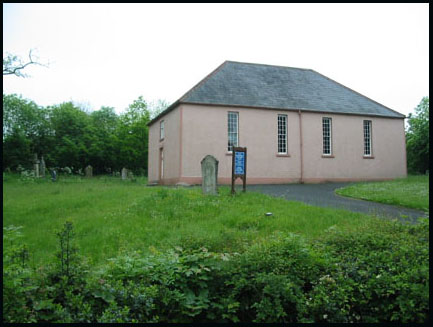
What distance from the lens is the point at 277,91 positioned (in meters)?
28.0

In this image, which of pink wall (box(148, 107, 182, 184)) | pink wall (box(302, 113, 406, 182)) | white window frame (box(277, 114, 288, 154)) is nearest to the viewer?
pink wall (box(148, 107, 182, 184))

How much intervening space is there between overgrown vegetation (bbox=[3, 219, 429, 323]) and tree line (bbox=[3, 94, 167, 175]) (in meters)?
43.6

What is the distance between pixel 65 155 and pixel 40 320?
48031mm

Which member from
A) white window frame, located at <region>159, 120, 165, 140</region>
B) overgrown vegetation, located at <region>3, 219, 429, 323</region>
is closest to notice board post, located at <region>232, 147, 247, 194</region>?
overgrown vegetation, located at <region>3, 219, 429, 323</region>

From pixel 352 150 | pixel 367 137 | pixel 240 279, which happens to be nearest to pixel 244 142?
pixel 352 150

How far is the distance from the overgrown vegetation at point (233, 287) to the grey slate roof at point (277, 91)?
20.2 meters

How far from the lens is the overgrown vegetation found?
3885 mm

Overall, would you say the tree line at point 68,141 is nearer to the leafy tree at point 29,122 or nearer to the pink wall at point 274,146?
the leafy tree at point 29,122

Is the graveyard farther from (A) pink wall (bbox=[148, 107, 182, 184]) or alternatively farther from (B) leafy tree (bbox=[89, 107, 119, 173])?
(B) leafy tree (bbox=[89, 107, 119, 173])

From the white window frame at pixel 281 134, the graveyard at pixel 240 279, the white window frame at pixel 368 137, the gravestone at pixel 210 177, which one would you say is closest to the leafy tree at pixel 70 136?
the white window frame at pixel 281 134

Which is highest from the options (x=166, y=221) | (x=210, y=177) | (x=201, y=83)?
(x=201, y=83)

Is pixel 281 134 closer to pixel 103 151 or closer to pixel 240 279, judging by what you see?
pixel 240 279

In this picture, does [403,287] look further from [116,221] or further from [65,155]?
[65,155]

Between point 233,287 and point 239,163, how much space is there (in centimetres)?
1150
